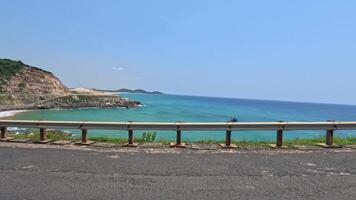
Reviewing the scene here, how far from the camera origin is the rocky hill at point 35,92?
106 metres

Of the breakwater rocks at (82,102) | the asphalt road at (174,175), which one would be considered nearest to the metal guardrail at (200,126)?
the asphalt road at (174,175)

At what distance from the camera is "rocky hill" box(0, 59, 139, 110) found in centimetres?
10650

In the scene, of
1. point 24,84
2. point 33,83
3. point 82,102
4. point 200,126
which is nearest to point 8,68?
point 24,84

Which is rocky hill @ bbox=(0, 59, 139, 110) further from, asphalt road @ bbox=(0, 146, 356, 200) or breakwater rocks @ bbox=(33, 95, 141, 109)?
asphalt road @ bbox=(0, 146, 356, 200)

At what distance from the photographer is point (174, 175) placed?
25.7 ft

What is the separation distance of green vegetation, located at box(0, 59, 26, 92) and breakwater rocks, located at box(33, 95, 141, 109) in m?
15.2

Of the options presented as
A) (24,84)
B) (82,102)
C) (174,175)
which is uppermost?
(24,84)

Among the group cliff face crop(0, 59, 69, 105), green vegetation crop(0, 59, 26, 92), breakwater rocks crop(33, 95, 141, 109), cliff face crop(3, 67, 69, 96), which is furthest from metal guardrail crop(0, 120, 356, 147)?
cliff face crop(3, 67, 69, 96)

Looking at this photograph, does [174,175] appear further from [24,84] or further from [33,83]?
[33,83]

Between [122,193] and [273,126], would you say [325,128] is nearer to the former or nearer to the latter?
[273,126]

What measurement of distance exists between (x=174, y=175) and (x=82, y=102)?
12420 centimetres

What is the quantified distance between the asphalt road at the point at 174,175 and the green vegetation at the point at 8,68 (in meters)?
112

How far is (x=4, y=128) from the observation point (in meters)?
13.1

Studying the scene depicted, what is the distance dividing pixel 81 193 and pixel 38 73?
13281cm
